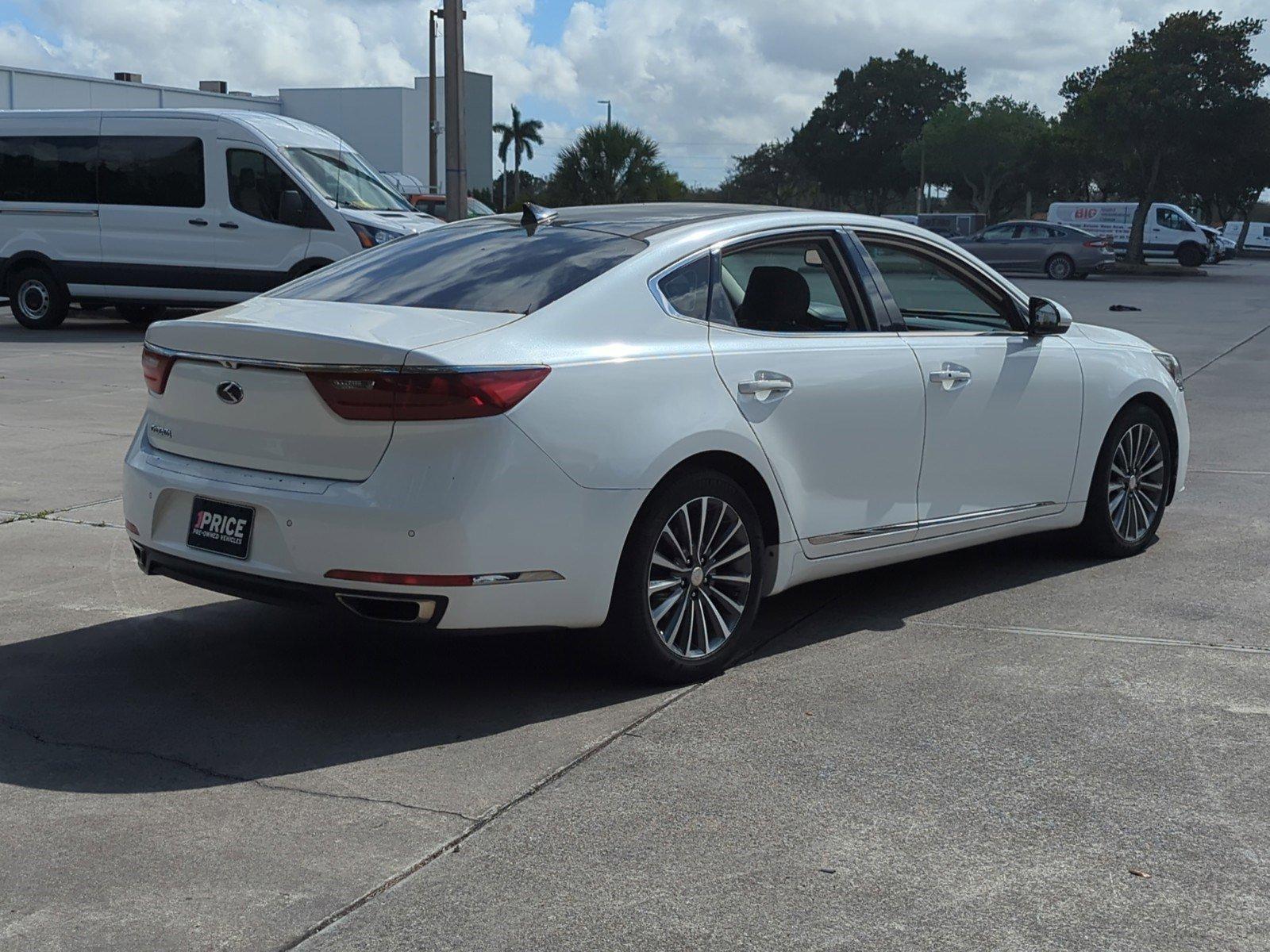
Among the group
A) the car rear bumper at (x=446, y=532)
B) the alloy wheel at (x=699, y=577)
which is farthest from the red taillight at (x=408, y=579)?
the alloy wheel at (x=699, y=577)

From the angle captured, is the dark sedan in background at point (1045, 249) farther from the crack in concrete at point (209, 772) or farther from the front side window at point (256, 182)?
the crack in concrete at point (209, 772)

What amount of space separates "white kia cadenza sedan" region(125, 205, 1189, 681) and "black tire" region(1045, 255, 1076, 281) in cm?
3608

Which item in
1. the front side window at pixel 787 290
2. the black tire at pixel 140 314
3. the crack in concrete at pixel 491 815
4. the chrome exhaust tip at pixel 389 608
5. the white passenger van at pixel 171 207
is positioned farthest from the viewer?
the black tire at pixel 140 314

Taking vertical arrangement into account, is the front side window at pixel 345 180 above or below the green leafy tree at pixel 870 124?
below

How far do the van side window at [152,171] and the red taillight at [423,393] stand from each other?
1371 centimetres

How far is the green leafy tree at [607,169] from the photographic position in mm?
46938

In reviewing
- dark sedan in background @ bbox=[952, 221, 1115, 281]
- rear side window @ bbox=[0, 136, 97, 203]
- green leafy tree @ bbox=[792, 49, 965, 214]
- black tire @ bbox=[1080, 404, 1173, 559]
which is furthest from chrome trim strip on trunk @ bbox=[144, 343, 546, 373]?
green leafy tree @ bbox=[792, 49, 965, 214]

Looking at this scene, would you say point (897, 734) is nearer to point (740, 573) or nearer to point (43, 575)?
point (740, 573)

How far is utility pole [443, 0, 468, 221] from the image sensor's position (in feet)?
58.3

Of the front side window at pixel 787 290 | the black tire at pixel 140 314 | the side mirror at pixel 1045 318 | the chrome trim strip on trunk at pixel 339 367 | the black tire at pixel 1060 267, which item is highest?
the front side window at pixel 787 290

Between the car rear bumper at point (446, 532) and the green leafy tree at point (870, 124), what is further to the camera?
the green leafy tree at point (870, 124)

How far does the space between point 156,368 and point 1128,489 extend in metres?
4.25

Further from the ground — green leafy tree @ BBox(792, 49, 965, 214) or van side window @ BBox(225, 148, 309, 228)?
green leafy tree @ BBox(792, 49, 965, 214)

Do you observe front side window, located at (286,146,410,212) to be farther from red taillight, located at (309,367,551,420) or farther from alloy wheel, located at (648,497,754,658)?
red taillight, located at (309,367,551,420)
